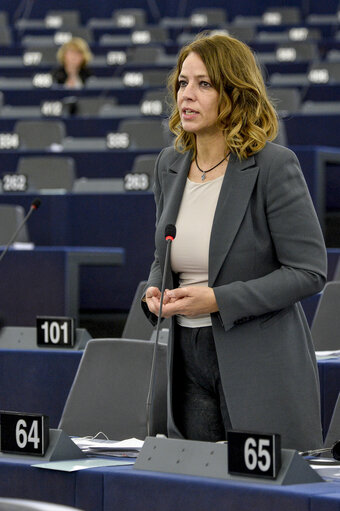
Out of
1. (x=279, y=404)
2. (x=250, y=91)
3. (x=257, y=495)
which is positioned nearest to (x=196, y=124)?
(x=250, y=91)

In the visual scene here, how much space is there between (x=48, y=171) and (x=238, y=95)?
11.9 ft

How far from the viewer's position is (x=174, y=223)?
207cm

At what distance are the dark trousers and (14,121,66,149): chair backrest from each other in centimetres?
464

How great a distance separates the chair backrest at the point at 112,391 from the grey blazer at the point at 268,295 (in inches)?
25.3

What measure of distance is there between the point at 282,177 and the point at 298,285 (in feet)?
0.63

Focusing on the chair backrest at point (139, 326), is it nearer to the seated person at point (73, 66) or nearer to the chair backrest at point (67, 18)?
the seated person at point (73, 66)

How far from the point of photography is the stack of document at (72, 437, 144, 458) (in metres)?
2.01

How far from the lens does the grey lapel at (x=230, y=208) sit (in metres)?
2.01

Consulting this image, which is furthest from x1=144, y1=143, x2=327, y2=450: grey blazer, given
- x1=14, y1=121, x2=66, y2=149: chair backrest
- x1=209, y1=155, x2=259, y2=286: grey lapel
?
x1=14, y1=121, x2=66, y2=149: chair backrest

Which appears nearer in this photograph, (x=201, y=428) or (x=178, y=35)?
(x=201, y=428)

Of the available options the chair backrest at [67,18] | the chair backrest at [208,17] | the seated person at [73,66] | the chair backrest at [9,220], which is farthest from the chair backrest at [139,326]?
the chair backrest at [67,18]

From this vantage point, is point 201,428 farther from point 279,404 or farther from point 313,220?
point 313,220

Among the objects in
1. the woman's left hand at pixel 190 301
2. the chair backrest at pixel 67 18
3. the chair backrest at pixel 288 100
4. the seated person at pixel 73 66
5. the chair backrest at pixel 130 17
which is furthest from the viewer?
the chair backrest at pixel 67 18

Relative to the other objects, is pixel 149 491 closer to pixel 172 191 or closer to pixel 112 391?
pixel 172 191
